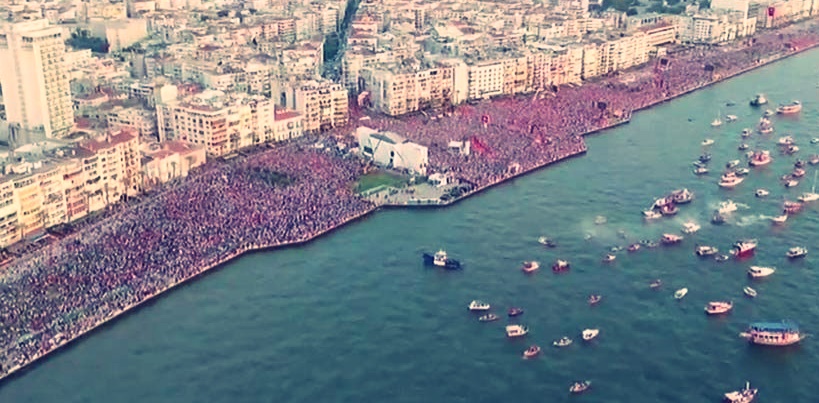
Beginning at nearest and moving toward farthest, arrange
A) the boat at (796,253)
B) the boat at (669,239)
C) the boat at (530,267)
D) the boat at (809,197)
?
the boat at (530,267), the boat at (796,253), the boat at (669,239), the boat at (809,197)

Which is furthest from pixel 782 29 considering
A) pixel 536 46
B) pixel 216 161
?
pixel 216 161

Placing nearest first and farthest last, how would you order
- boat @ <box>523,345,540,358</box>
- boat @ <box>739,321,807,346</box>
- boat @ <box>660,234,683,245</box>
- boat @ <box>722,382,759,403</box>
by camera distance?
boat @ <box>722,382,759,403</box>, boat @ <box>523,345,540,358</box>, boat @ <box>739,321,807,346</box>, boat @ <box>660,234,683,245</box>

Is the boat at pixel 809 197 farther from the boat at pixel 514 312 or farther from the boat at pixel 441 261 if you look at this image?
the boat at pixel 514 312

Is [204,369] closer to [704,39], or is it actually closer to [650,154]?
[650,154]

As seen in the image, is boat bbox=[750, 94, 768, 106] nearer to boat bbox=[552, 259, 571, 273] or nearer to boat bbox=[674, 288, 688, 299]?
boat bbox=[552, 259, 571, 273]

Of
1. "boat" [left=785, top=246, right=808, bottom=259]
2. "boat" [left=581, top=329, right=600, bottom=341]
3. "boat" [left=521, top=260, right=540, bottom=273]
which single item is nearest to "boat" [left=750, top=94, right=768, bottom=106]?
"boat" [left=785, top=246, right=808, bottom=259]

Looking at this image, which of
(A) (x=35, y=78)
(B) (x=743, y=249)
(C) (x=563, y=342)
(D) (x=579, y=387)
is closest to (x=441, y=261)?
(C) (x=563, y=342)

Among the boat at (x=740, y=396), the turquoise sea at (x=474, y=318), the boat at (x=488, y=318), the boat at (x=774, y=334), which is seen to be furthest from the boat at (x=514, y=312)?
the boat at (x=740, y=396)
